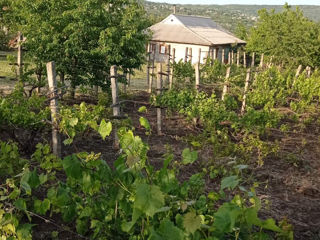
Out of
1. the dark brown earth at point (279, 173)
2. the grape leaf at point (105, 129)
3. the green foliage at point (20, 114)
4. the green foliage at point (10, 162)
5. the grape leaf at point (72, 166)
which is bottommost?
the dark brown earth at point (279, 173)

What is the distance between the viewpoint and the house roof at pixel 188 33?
102 ft

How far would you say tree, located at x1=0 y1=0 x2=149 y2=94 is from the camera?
11.5 metres

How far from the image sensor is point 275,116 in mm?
9727

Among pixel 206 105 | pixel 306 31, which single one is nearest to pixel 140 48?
pixel 206 105

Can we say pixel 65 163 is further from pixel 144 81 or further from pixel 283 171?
pixel 144 81

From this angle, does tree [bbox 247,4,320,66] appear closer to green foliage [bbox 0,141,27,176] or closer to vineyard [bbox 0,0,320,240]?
vineyard [bbox 0,0,320,240]

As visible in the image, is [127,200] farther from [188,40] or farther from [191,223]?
[188,40]

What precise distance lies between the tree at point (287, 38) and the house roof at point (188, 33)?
4778 mm

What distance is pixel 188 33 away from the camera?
32.3 meters

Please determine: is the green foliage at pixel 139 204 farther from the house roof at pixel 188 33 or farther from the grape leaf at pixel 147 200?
the house roof at pixel 188 33

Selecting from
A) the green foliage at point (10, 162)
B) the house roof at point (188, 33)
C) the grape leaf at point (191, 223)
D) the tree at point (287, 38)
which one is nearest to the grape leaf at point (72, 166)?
the grape leaf at point (191, 223)

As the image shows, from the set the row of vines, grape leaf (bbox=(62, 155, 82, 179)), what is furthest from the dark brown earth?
grape leaf (bbox=(62, 155, 82, 179))

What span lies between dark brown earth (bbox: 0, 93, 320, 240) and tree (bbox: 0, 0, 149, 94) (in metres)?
2.32

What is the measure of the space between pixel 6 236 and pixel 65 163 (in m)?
0.94
